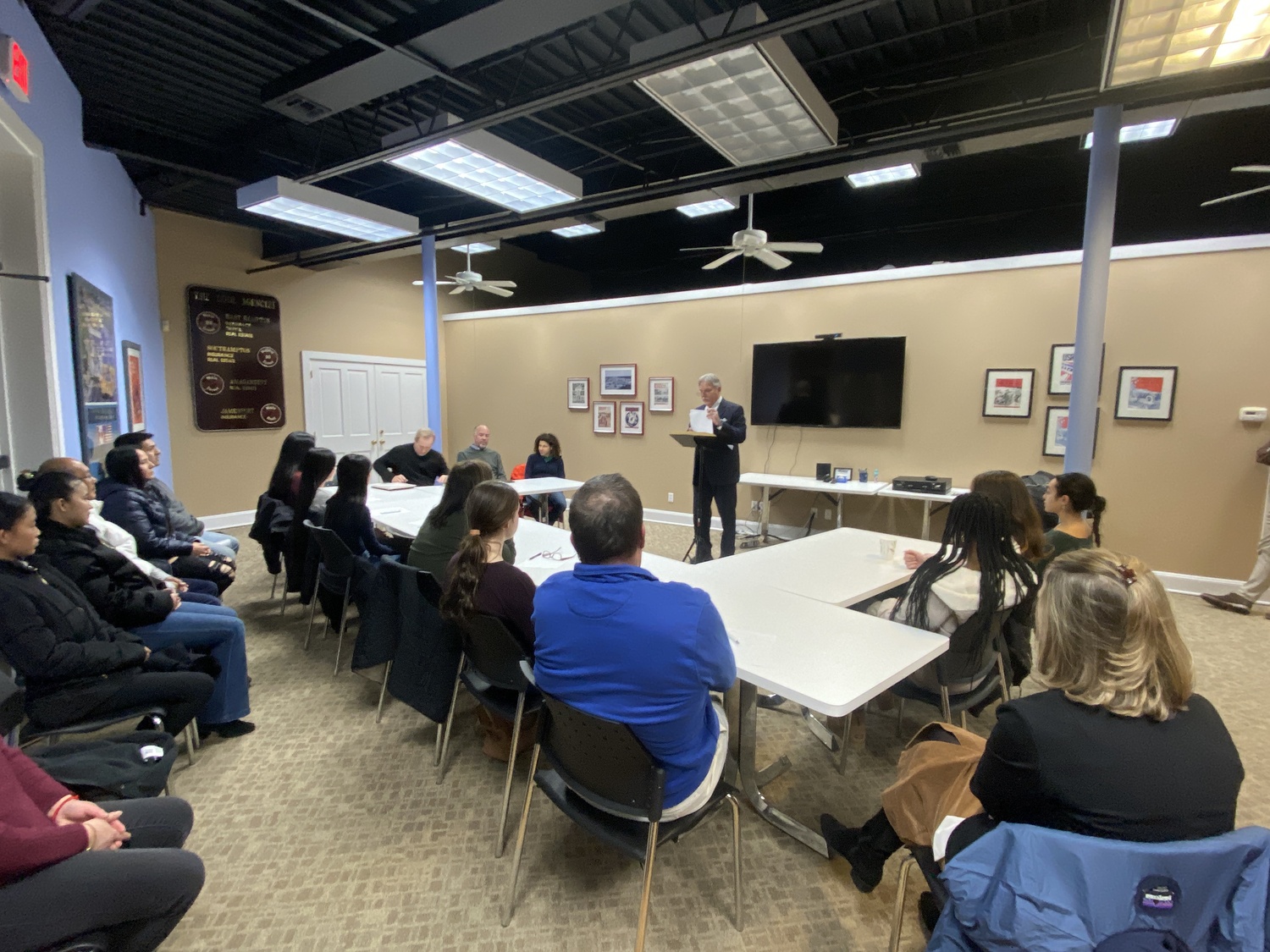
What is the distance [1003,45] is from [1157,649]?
14.6 feet

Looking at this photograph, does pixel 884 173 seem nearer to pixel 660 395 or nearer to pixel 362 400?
pixel 660 395

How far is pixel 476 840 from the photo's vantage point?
2.07 m

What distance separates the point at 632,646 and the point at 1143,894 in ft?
3.05

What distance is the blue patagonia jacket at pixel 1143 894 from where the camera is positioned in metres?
0.93

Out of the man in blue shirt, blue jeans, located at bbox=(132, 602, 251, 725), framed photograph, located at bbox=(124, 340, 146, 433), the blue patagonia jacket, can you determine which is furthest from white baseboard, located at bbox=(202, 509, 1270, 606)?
the blue patagonia jacket

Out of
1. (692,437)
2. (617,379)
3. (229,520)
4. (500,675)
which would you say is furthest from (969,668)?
(229,520)

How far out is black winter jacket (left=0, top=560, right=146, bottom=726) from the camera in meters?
1.84

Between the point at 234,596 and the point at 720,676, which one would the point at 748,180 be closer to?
the point at 720,676

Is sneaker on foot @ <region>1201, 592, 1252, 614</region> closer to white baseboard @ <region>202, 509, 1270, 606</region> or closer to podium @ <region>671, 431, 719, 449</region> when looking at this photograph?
white baseboard @ <region>202, 509, 1270, 606</region>

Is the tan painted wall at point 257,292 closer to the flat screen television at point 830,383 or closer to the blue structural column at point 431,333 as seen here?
the blue structural column at point 431,333

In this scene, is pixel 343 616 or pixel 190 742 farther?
pixel 343 616

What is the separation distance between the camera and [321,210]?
5.02 m

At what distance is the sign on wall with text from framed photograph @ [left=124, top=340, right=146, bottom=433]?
56.2 inches

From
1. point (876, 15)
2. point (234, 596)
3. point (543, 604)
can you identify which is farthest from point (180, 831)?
point (876, 15)
